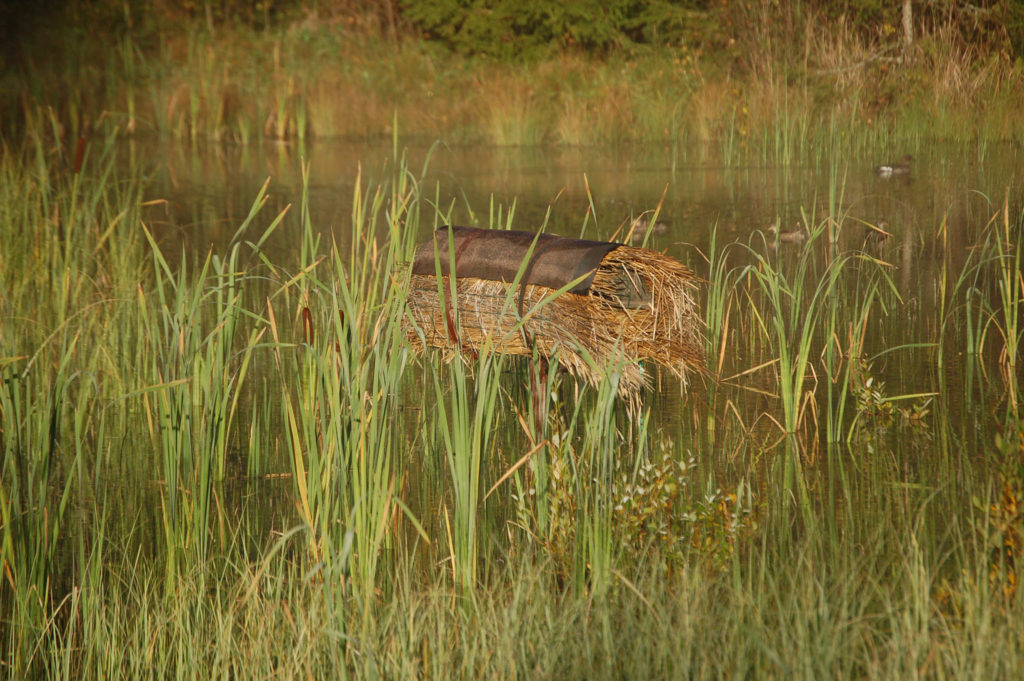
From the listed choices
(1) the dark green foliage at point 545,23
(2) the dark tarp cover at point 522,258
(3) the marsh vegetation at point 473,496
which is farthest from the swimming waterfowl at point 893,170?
(1) the dark green foliage at point 545,23

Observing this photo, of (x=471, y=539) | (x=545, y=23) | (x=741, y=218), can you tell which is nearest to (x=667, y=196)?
(x=741, y=218)

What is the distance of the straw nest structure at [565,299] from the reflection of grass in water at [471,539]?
0.21m

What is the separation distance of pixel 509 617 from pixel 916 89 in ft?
28.8

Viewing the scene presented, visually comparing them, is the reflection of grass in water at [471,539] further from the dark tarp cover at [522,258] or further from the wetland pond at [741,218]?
the dark tarp cover at [522,258]

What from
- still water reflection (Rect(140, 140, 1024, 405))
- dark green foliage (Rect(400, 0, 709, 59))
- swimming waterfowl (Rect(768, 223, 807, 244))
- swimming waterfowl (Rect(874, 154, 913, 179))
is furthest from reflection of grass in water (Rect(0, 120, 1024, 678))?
dark green foliage (Rect(400, 0, 709, 59))

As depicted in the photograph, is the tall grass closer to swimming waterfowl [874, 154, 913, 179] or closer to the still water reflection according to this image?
the still water reflection

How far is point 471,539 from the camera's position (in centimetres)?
256

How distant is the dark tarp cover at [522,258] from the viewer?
330cm

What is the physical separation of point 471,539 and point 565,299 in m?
0.97

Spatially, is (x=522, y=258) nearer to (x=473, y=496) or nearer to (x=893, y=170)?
(x=473, y=496)

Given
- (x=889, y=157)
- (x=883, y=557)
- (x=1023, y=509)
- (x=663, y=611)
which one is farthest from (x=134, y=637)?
(x=889, y=157)

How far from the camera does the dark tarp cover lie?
330 centimetres

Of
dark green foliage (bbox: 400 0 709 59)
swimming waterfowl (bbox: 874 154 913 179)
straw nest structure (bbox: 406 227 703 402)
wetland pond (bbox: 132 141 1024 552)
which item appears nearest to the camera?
straw nest structure (bbox: 406 227 703 402)

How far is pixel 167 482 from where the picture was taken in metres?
2.88
